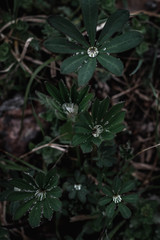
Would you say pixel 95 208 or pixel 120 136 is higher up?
pixel 120 136

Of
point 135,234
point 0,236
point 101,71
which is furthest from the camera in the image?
point 101,71

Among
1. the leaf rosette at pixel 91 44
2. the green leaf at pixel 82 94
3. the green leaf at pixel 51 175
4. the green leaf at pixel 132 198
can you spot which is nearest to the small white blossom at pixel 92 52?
the leaf rosette at pixel 91 44

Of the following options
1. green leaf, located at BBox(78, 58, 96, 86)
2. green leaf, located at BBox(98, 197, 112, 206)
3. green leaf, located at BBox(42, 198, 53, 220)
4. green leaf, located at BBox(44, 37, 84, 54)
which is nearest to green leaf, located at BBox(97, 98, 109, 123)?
green leaf, located at BBox(78, 58, 96, 86)

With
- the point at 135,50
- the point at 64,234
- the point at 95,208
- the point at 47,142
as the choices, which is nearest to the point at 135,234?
the point at 95,208

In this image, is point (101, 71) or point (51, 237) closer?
point (51, 237)

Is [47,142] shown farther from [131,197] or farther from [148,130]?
[148,130]

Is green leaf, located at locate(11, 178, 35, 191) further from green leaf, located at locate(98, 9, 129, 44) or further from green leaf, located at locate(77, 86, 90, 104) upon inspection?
green leaf, located at locate(98, 9, 129, 44)

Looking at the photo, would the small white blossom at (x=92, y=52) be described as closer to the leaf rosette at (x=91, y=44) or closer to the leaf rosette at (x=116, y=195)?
the leaf rosette at (x=91, y=44)
